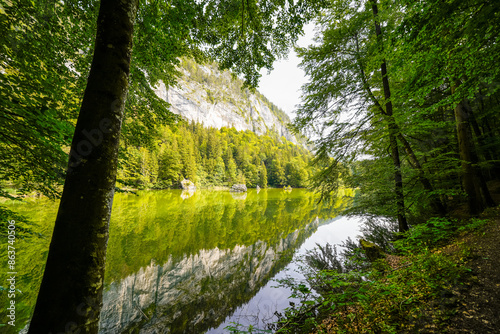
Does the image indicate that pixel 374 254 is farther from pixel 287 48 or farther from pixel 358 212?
pixel 287 48

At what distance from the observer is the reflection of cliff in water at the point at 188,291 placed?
4590mm

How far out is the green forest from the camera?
3.62 ft

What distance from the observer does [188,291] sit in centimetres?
590

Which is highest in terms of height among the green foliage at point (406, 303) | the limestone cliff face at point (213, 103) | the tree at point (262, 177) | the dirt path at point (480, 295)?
the limestone cliff face at point (213, 103)

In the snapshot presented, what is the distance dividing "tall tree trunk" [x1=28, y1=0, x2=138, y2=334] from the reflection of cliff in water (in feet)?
15.8

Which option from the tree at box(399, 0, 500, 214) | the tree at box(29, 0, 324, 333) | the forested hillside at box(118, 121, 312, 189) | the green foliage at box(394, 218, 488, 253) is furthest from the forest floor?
the forested hillside at box(118, 121, 312, 189)

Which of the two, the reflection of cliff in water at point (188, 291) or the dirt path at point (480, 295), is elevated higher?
the dirt path at point (480, 295)

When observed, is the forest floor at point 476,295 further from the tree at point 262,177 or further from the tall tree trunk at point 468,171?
the tree at point 262,177

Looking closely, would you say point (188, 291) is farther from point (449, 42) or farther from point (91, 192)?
point (449, 42)

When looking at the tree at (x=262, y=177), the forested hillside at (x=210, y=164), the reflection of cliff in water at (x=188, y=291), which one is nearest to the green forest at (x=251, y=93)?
the reflection of cliff in water at (x=188, y=291)

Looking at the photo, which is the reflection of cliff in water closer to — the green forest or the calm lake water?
the calm lake water

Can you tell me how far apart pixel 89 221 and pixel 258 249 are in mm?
8902

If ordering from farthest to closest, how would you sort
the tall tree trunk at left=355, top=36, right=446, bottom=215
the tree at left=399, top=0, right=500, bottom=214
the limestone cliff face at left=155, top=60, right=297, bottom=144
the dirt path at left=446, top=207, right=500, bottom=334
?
the limestone cliff face at left=155, top=60, right=297, bottom=144
the tall tree trunk at left=355, top=36, right=446, bottom=215
the tree at left=399, top=0, right=500, bottom=214
the dirt path at left=446, top=207, right=500, bottom=334

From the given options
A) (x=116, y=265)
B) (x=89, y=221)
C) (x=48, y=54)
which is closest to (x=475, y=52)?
(x=89, y=221)
